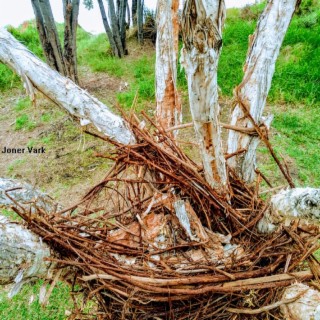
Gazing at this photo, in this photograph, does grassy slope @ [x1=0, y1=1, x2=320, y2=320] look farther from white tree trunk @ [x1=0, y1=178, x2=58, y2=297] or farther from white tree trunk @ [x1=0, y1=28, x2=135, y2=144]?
white tree trunk @ [x1=0, y1=28, x2=135, y2=144]

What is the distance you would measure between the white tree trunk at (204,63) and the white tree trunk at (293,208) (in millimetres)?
357

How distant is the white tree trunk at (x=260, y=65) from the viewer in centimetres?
179

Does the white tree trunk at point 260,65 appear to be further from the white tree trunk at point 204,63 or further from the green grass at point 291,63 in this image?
the green grass at point 291,63

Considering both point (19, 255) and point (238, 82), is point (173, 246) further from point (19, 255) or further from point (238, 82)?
point (238, 82)

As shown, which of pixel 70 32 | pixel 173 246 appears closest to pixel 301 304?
pixel 173 246

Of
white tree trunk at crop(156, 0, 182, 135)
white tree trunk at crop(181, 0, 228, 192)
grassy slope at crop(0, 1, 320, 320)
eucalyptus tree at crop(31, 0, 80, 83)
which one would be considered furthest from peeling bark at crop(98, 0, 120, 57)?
white tree trunk at crop(181, 0, 228, 192)

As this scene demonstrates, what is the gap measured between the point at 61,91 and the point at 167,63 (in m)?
0.69

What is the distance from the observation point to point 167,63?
2.09 m

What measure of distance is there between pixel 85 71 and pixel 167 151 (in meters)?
5.93

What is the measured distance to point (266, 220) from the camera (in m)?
1.74

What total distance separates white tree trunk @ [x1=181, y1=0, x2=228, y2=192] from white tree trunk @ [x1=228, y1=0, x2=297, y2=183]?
0.33m

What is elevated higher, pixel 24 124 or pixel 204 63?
pixel 204 63

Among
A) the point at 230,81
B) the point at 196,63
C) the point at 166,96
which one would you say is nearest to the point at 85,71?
the point at 230,81

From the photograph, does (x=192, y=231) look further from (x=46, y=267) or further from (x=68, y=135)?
(x=68, y=135)
